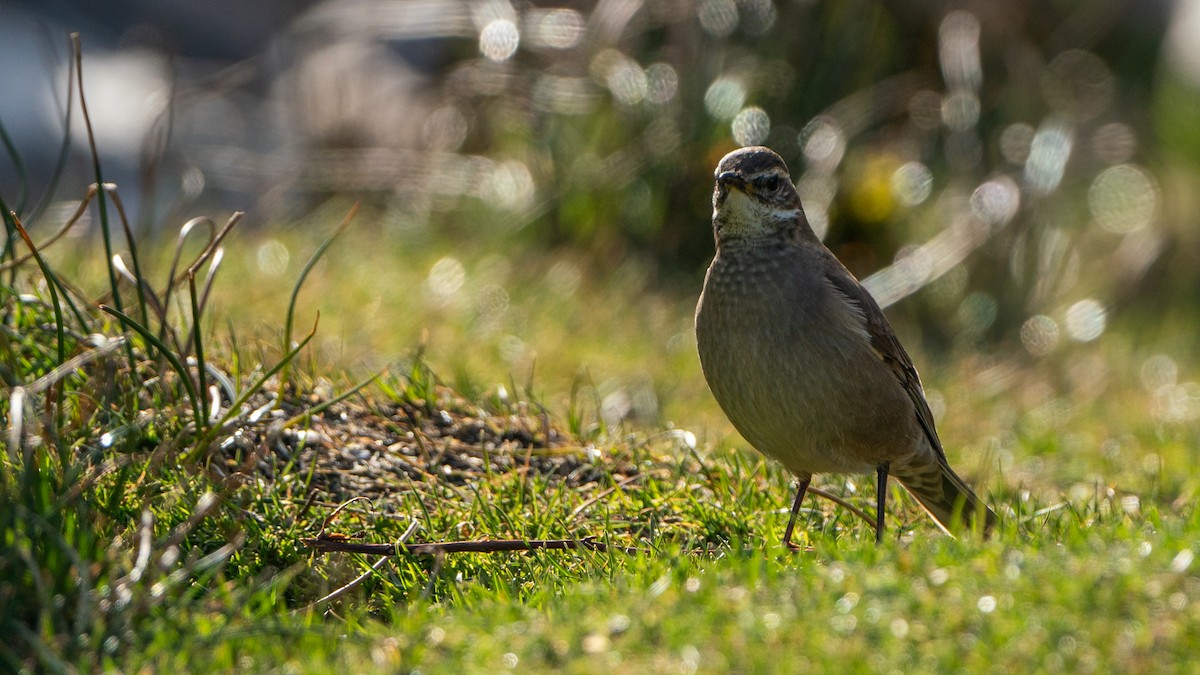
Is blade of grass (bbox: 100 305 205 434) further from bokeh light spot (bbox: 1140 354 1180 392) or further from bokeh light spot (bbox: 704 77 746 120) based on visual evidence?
bokeh light spot (bbox: 1140 354 1180 392)

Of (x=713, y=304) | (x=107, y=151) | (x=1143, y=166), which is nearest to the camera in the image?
(x=713, y=304)

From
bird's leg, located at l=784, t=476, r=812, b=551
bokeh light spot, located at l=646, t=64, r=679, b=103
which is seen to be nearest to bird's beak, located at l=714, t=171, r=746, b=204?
bird's leg, located at l=784, t=476, r=812, b=551

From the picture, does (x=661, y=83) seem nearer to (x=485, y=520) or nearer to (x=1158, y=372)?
(x=1158, y=372)

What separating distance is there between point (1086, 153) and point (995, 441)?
3.90m

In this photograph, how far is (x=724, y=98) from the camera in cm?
948

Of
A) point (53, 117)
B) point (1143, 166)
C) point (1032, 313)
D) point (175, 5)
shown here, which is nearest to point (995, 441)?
point (1032, 313)

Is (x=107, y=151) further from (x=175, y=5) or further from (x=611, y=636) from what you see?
(x=611, y=636)

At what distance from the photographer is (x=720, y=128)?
9.42 metres

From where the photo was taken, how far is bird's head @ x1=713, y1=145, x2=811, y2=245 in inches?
195

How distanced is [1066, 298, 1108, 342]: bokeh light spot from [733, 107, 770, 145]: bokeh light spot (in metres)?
2.51

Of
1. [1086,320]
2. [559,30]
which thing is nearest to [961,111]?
[1086,320]

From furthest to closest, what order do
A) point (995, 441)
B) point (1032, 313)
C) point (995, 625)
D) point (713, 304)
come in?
1. point (1032, 313)
2. point (995, 441)
3. point (713, 304)
4. point (995, 625)

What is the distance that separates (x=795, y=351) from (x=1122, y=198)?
301 inches

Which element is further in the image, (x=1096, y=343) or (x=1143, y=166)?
(x=1143, y=166)
